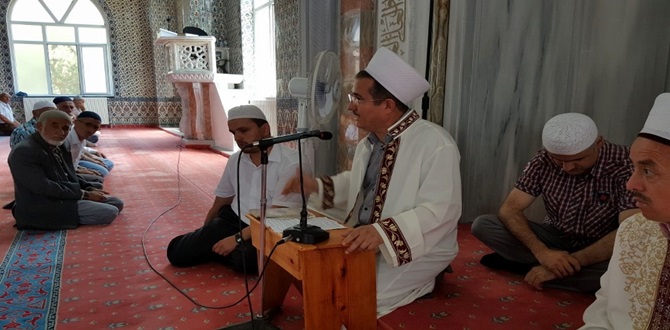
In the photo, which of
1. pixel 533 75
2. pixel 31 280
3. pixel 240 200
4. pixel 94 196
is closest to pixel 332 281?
pixel 240 200

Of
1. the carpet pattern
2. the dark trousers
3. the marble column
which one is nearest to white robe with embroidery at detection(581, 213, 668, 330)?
the dark trousers

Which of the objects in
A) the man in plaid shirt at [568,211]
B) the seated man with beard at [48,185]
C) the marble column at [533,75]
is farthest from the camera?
the seated man with beard at [48,185]

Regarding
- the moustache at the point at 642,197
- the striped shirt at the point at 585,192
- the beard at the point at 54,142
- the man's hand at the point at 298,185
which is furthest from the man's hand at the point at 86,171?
the moustache at the point at 642,197

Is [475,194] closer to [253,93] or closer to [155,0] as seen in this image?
[253,93]

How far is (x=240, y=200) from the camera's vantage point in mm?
2662

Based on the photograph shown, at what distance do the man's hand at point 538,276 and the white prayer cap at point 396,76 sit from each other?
1051 mm

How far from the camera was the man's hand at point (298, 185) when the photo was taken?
1.96 meters

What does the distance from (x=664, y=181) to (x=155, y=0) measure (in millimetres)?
13987

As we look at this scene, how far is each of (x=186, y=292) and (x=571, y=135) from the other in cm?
194

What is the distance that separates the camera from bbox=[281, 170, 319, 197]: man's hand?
1965 mm

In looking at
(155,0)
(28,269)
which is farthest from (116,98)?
(28,269)

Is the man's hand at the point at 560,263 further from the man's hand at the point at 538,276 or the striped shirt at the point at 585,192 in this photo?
the striped shirt at the point at 585,192

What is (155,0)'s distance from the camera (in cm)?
1294

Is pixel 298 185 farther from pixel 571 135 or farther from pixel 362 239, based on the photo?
pixel 571 135
